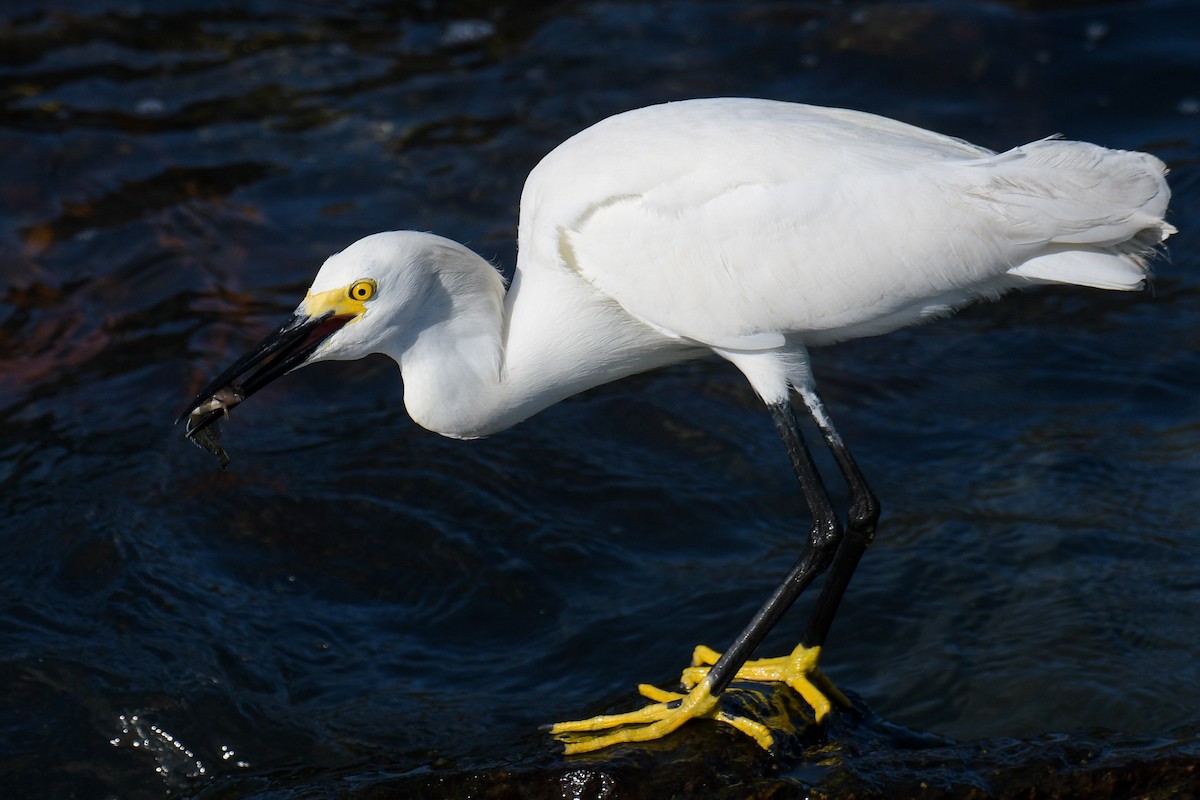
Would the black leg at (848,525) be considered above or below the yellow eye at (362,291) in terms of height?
below

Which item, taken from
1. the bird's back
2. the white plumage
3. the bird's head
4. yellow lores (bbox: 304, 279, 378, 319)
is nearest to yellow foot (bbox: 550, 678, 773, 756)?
the white plumage

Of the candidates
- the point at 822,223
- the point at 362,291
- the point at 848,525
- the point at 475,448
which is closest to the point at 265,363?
the point at 362,291

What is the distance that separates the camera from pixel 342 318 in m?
5.50

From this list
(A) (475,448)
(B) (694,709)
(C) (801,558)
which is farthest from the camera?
(A) (475,448)

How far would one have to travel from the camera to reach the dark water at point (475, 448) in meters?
6.43

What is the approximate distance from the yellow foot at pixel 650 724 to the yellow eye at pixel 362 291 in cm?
201

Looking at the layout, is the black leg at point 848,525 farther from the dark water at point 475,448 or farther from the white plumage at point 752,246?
the dark water at point 475,448

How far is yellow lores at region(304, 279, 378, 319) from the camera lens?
5.44 metres

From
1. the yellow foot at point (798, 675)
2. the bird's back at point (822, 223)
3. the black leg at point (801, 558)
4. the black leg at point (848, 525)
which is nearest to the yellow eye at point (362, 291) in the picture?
the bird's back at point (822, 223)

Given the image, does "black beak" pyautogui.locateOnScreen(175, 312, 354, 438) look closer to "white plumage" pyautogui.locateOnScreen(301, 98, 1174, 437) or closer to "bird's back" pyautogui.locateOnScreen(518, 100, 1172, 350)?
"white plumage" pyautogui.locateOnScreen(301, 98, 1174, 437)

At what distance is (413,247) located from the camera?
5.62 meters

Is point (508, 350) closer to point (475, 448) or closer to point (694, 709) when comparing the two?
point (694, 709)

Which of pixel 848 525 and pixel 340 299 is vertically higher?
pixel 340 299

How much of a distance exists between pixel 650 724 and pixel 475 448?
3.26 m
